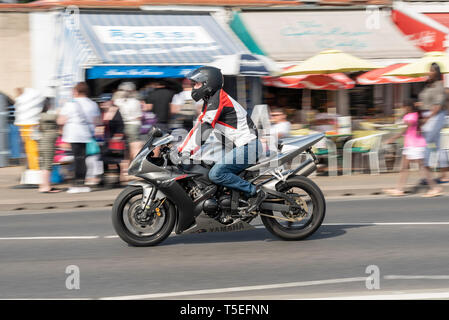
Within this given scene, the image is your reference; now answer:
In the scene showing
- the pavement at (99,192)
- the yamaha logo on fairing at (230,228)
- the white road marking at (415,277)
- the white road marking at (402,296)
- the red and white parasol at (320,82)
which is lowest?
the white road marking at (402,296)

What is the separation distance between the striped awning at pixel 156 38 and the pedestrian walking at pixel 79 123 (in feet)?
9.79

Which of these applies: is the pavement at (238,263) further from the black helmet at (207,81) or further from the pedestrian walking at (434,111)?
the pedestrian walking at (434,111)

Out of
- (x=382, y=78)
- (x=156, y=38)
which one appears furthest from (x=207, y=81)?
(x=156, y=38)

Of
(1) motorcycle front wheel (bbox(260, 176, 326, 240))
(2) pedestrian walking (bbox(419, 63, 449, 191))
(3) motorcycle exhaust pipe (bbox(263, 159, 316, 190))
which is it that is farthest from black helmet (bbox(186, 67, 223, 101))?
(2) pedestrian walking (bbox(419, 63, 449, 191))

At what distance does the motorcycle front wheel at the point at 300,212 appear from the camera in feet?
24.4

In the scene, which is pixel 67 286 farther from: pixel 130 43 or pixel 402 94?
pixel 402 94

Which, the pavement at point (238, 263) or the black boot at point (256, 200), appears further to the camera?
the black boot at point (256, 200)

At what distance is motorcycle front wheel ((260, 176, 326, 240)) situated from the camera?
7426 millimetres

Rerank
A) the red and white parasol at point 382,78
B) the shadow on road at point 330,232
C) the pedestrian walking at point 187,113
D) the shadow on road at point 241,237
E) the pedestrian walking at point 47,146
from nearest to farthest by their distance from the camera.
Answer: the shadow on road at point 241,237 → the shadow on road at point 330,232 → the pedestrian walking at point 47,146 → the pedestrian walking at point 187,113 → the red and white parasol at point 382,78

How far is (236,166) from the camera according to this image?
7.27m

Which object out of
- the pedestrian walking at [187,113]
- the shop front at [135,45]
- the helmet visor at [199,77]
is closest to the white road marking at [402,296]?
the helmet visor at [199,77]

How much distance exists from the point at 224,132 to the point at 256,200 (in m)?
0.81

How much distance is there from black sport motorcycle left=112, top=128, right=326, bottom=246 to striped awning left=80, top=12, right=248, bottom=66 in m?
7.93

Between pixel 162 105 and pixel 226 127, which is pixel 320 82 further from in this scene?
pixel 226 127
